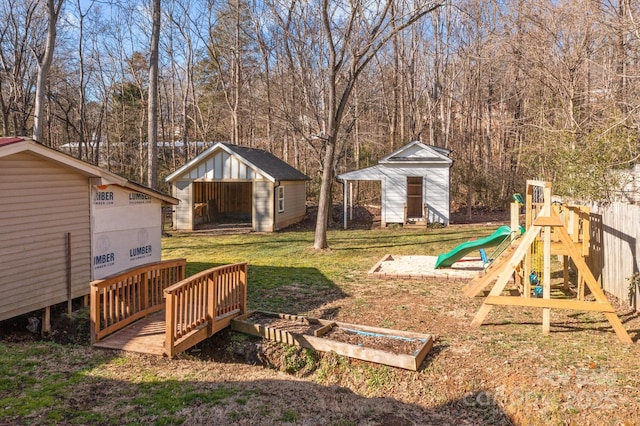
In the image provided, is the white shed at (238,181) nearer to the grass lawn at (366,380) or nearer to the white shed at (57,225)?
the white shed at (57,225)

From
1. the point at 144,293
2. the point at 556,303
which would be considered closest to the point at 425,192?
the point at 556,303

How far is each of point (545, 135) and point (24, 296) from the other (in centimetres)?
1498

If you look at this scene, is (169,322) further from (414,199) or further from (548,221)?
(414,199)

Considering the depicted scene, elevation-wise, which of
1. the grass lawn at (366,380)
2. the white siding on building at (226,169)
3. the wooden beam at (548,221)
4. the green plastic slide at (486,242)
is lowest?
the grass lawn at (366,380)

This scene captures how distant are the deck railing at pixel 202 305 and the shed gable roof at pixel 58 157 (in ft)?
9.28

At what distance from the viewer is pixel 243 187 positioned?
2434 cm

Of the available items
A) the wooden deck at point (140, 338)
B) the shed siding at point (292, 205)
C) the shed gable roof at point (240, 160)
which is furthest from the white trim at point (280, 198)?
the wooden deck at point (140, 338)

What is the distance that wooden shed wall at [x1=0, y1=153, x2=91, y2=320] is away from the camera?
685 cm

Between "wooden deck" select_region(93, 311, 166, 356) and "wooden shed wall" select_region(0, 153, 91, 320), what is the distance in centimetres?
154

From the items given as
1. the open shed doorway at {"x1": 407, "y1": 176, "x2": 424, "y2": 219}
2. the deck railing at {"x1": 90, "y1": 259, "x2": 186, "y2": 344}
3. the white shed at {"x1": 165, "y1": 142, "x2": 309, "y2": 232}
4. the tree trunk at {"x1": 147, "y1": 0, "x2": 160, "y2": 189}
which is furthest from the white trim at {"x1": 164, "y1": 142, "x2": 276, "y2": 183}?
the deck railing at {"x1": 90, "y1": 259, "x2": 186, "y2": 344}

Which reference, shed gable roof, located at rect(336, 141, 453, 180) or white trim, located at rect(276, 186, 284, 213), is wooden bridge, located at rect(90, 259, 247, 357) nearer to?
white trim, located at rect(276, 186, 284, 213)

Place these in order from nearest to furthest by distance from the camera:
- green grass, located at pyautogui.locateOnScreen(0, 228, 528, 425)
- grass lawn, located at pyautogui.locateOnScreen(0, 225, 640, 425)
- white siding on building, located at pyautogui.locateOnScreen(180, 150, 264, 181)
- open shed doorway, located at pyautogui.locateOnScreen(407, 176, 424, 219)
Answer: green grass, located at pyautogui.locateOnScreen(0, 228, 528, 425)
grass lawn, located at pyautogui.locateOnScreen(0, 225, 640, 425)
white siding on building, located at pyautogui.locateOnScreen(180, 150, 264, 181)
open shed doorway, located at pyautogui.locateOnScreen(407, 176, 424, 219)

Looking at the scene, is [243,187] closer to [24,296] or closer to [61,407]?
[24,296]

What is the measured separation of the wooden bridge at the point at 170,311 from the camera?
6.19 meters
